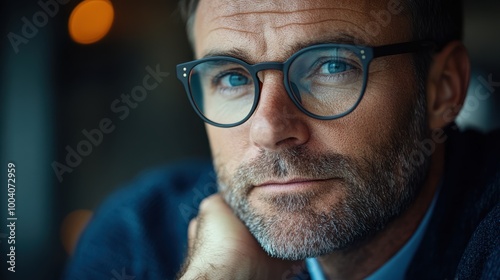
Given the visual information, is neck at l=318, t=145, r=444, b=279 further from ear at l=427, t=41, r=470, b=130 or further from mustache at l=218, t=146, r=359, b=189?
mustache at l=218, t=146, r=359, b=189

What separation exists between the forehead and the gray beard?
197 mm

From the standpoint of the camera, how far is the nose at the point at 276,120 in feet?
3.49

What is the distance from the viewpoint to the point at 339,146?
1100 mm

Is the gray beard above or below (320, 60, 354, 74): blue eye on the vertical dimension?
below

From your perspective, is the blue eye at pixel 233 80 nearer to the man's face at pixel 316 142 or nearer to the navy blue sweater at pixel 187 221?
the man's face at pixel 316 142

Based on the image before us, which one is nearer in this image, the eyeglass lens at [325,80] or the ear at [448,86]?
the eyeglass lens at [325,80]

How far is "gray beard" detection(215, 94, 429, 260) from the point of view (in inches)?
43.3

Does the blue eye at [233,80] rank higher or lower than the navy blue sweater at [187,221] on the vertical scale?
higher

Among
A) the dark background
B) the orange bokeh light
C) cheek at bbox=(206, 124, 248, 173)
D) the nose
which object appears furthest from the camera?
the orange bokeh light

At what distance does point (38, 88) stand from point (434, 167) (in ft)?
3.48

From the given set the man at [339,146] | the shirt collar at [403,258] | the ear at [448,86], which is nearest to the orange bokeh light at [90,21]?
the man at [339,146]

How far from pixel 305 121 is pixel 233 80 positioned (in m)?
0.22

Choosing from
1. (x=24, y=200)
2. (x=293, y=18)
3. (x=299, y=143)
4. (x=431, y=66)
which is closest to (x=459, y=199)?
(x=431, y=66)

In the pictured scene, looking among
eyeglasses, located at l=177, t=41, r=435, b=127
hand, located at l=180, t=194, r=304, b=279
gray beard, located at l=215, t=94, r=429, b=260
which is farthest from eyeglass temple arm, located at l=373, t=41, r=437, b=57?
hand, located at l=180, t=194, r=304, b=279
